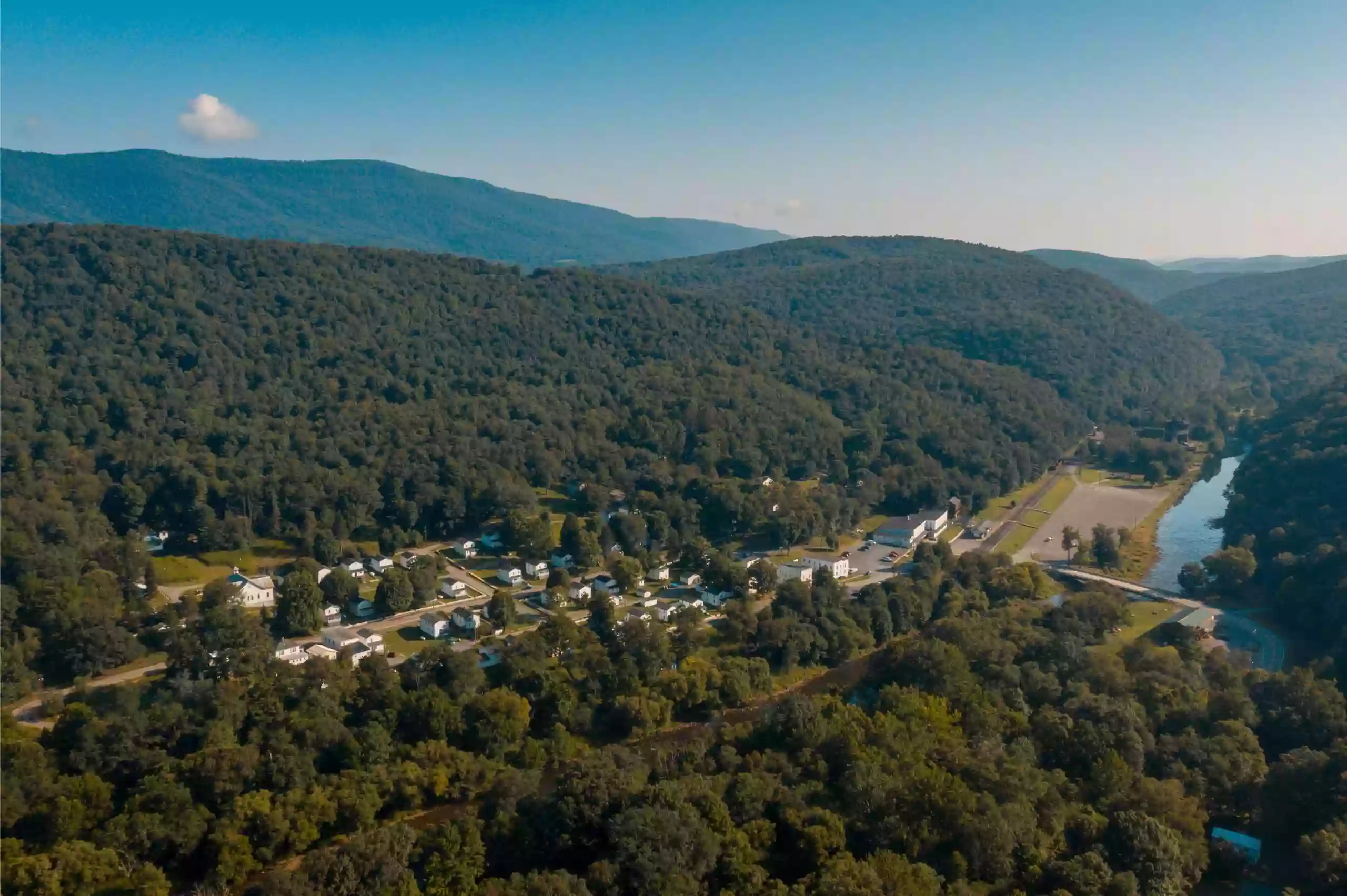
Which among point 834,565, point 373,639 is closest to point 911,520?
point 834,565

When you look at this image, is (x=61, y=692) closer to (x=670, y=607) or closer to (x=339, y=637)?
(x=339, y=637)

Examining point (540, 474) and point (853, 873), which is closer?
point (853, 873)

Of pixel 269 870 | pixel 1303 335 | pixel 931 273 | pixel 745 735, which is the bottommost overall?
pixel 269 870

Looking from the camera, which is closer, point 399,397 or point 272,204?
point 399,397

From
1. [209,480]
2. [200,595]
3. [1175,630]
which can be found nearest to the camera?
[1175,630]

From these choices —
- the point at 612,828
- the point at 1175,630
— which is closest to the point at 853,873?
the point at 612,828

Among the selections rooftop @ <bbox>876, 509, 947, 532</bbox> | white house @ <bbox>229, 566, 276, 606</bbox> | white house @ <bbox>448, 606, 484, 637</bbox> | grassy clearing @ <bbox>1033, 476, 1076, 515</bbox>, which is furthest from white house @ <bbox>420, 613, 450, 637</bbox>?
grassy clearing @ <bbox>1033, 476, 1076, 515</bbox>

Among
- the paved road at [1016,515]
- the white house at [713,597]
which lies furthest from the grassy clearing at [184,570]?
the paved road at [1016,515]

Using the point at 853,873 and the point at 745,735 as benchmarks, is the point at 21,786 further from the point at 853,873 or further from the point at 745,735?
the point at 853,873
